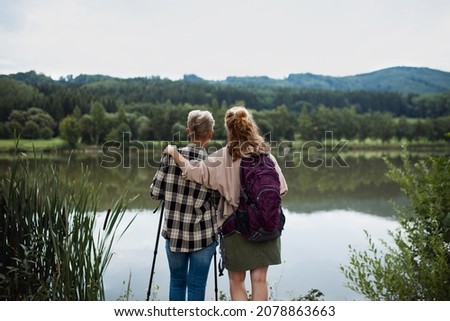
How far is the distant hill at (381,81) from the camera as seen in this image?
3567 cm

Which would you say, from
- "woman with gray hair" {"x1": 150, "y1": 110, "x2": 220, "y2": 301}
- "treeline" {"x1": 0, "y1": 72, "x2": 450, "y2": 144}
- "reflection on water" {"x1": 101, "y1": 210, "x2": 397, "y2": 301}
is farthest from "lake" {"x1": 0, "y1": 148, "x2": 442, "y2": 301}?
"treeline" {"x1": 0, "y1": 72, "x2": 450, "y2": 144}

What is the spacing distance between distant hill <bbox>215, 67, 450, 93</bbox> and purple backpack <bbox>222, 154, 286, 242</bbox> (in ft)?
102

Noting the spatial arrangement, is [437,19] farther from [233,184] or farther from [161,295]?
[161,295]

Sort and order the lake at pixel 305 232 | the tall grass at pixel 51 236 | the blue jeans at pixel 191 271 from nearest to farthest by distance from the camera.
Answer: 1. the blue jeans at pixel 191 271
2. the tall grass at pixel 51 236
3. the lake at pixel 305 232

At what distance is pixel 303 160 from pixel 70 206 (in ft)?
85.2

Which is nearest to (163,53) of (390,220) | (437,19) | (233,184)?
(390,220)

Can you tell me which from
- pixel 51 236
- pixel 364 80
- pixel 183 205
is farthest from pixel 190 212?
pixel 364 80

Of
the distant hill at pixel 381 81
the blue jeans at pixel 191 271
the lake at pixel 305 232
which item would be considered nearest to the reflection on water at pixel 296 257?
the lake at pixel 305 232

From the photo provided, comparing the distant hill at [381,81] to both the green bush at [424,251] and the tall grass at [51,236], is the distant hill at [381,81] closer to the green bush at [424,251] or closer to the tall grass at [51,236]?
the green bush at [424,251]

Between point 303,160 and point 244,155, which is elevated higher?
point 244,155

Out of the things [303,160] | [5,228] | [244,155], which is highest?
[244,155]

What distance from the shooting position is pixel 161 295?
4.52 meters

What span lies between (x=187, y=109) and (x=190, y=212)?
78.1 feet

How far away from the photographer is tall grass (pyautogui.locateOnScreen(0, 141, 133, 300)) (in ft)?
7.66
